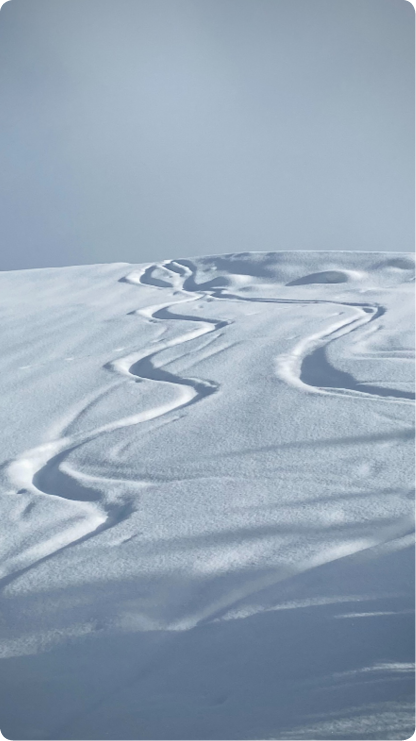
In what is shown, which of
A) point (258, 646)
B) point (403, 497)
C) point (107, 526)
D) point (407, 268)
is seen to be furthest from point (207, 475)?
point (407, 268)

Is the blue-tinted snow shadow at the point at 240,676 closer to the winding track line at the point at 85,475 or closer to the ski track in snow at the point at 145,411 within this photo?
the ski track in snow at the point at 145,411

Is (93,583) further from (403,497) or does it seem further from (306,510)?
(403,497)

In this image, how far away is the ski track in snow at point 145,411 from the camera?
0.99 metres

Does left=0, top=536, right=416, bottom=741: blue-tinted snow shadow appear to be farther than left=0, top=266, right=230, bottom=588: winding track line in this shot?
No

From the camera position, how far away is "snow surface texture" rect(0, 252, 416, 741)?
0.66 metres

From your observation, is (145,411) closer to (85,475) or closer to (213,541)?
(85,475)

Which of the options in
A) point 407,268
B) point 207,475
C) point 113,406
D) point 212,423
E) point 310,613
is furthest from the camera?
point 407,268

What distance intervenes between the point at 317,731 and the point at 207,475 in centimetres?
52

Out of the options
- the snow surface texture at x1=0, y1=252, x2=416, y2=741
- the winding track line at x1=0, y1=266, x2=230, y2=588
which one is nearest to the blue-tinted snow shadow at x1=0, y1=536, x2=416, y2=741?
the snow surface texture at x1=0, y1=252, x2=416, y2=741

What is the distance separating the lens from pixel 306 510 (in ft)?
3.10

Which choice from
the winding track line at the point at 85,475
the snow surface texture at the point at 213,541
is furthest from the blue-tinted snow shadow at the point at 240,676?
the winding track line at the point at 85,475

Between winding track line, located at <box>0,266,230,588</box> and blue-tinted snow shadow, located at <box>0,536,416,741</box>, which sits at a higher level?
winding track line, located at <box>0,266,230,588</box>

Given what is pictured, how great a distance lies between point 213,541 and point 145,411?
0.59 meters

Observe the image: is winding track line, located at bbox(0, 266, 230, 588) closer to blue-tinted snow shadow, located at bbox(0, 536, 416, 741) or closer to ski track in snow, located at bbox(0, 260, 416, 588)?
ski track in snow, located at bbox(0, 260, 416, 588)
